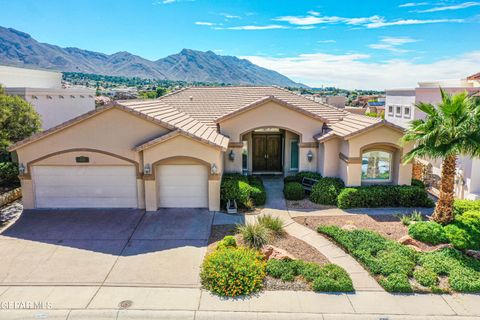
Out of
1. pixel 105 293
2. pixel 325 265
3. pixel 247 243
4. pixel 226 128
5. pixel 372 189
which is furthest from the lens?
pixel 226 128

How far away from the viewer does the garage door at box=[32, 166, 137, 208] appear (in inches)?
625

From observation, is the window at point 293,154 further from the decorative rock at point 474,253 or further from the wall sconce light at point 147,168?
the decorative rock at point 474,253

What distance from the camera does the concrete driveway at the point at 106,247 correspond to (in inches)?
410

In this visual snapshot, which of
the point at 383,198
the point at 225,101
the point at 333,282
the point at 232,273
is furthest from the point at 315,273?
the point at 225,101

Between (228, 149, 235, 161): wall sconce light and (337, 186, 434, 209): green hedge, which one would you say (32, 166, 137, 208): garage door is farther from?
(337, 186, 434, 209): green hedge

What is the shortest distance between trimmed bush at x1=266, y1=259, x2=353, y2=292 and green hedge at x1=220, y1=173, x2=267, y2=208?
5516 millimetres

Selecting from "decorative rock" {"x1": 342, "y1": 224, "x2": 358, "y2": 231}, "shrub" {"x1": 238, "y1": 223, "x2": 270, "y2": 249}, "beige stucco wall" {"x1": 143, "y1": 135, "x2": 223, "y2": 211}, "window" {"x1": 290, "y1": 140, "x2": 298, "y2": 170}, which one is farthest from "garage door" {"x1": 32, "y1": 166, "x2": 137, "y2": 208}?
"window" {"x1": 290, "y1": 140, "x2": 298, "y2": 170}

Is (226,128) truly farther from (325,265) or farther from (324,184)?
(325,265)

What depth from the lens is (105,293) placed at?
31.4 feet

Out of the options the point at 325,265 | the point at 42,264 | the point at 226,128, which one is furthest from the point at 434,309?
the point at 226,128

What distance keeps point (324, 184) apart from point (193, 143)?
6653 mm

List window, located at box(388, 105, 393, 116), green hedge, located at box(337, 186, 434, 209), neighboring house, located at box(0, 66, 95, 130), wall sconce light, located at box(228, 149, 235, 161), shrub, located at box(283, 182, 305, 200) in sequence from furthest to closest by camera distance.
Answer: window, located at box(388, 105, 393, 116), neighboring house, located at box(0, 66, 95, 130), wall sconce light, located at box(228, 149, 235, 161), shrub, located at box(283, 182, 305, 200), green hedge, located at box(337, 186, 434, 209)

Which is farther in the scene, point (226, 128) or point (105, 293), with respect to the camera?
point (226, 128)

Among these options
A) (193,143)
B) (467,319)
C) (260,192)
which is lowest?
(467,319)
